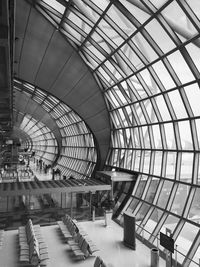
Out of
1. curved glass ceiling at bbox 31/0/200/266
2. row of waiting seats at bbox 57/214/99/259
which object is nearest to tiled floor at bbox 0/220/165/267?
row of waiting seats at bbox 57/214/99/259

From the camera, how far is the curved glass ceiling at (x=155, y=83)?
13.3 metres

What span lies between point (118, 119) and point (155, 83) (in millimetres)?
10323

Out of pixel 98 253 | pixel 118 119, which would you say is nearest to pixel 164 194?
pixel 98 253

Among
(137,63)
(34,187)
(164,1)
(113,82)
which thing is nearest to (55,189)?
(34,187)

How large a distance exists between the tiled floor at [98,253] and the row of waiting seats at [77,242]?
0.32 m

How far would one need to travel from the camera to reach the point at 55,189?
73.6 ft

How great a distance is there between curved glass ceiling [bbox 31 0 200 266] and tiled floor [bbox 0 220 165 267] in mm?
2134

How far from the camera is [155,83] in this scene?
17719 mm

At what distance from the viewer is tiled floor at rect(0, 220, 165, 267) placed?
13.1 meters

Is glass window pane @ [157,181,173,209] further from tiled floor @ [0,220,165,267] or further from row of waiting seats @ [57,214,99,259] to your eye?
row of waiting seats @ [57,214,99,259]

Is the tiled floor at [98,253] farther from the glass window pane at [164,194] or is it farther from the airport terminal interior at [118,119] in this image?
the glass window pane at [164,194]

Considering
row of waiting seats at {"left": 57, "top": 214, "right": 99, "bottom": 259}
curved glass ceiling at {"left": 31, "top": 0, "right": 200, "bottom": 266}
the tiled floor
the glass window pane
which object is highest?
curved glass ceiling at {"left": 31, "top": 0, "right": 200, "bottom": 266}

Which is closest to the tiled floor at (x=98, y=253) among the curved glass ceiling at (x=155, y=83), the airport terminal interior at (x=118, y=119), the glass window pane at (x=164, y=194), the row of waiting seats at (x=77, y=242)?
the airport terminal interior at (x=118, y=119)

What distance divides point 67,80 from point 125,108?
6439 millimetres
